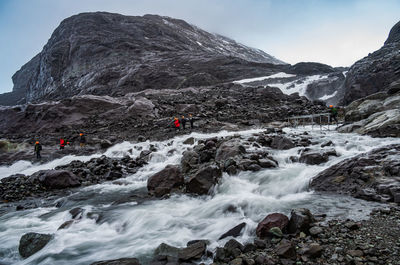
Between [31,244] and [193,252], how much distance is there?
3.15 metres

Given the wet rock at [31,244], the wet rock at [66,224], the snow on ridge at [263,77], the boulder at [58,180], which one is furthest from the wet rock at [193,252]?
the snow on ridge at [263,77]

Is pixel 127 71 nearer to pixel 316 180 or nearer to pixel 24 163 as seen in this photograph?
pixel 24 163

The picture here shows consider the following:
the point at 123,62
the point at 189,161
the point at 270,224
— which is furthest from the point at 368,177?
the point at 123,62

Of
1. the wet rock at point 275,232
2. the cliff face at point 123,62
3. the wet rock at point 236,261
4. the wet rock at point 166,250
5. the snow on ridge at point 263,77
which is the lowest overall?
the wet rock at point 166,250

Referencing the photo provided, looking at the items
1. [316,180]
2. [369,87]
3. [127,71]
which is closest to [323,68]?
[369,87]

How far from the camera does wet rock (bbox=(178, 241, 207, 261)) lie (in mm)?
3328

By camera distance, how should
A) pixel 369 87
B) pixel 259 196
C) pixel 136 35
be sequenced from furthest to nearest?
pixel 136 35 < pixel 369 87 < pixel 259 196

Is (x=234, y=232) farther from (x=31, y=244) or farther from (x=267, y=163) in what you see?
(x=267, y=163)

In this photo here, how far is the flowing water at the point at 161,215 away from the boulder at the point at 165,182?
1.52 ft

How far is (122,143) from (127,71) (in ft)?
116

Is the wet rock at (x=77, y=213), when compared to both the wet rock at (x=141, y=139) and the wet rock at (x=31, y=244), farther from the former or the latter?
the wet rock at (x=141, y=139)

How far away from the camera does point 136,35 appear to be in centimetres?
6625

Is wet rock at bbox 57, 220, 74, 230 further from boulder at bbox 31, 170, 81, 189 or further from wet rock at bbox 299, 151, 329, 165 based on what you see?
wet rock at bbox 299, 151, 329, 165

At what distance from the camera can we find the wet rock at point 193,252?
3.33 m
